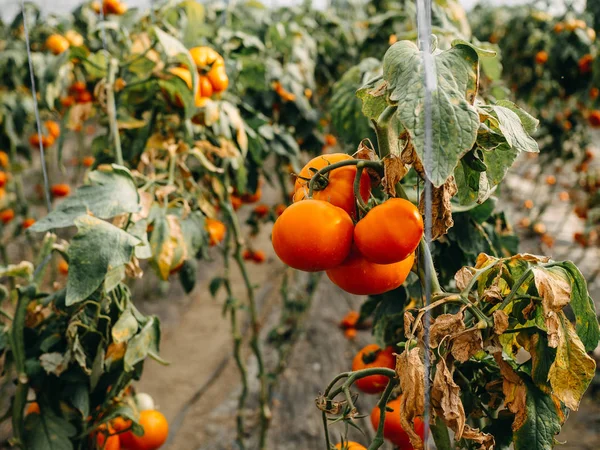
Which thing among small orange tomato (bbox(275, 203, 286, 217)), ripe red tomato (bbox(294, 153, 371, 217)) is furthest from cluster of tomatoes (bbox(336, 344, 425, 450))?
small orange tomato (bbox(275, 203, 286, 217))

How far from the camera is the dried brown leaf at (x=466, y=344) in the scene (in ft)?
2.01

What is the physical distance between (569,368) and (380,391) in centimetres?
39

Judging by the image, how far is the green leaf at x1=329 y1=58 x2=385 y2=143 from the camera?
1197 millimetres

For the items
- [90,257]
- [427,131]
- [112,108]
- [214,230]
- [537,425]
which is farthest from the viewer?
[214,230]

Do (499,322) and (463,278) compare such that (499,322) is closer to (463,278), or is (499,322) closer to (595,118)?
(463,278)

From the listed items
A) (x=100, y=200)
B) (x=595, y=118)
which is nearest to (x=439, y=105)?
(x=100, y=200)

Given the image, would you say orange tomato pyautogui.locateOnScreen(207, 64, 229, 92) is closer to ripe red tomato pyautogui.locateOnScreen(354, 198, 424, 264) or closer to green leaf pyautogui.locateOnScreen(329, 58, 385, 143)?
green leaf pyautogui.locateOnScreen(329, 58, 385, 143)

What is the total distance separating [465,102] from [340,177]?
15 cm

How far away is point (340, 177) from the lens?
63 centimetres

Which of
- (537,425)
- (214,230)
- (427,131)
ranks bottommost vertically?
(214,230)

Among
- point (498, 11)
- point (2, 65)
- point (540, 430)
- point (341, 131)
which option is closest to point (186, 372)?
point (2, 65)

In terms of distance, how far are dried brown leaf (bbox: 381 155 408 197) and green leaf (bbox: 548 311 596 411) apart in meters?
0.23

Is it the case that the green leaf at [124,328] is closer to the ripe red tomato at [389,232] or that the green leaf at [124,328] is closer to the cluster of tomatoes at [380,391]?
the cluster of tomatoes at [380,391]

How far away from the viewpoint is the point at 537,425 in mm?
650
